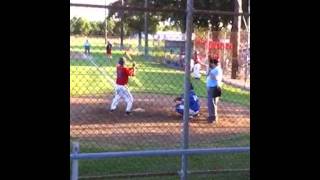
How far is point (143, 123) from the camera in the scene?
9734 millimetres

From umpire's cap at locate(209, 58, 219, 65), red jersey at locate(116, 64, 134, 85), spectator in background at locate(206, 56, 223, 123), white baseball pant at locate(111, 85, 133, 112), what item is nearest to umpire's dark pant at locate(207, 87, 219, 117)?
spectator in background at locate(206, 56, 223, 123)

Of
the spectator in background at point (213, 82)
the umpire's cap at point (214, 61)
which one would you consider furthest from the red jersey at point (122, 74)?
the umpire's cap at point (214, 61)

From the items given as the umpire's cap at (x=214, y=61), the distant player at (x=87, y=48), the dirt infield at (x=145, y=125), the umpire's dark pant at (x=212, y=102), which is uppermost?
the distant player at (x=87, y=48)

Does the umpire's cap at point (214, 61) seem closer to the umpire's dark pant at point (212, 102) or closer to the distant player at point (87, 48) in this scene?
the umpire's dark pant at point (212, 102)

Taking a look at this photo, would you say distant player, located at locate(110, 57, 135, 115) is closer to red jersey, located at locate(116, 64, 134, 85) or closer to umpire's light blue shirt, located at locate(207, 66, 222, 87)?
red jersey, located at locate(116, 64, 134, 85)

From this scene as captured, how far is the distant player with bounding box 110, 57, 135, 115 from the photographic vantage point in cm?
787

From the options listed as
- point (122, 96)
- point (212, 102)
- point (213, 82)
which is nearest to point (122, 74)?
point (122, 96)

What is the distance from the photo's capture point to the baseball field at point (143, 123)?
20.9ft

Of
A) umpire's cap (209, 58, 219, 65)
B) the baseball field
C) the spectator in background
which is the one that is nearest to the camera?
the baseball field

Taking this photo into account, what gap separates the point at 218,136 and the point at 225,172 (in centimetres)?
338

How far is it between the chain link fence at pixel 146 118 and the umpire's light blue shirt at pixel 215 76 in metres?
0.16
